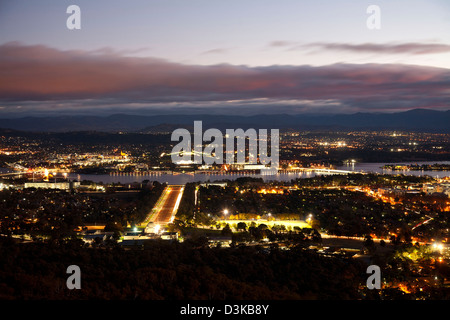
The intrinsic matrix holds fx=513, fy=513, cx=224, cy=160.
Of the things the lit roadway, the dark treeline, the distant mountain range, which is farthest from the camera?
the distant mountain range

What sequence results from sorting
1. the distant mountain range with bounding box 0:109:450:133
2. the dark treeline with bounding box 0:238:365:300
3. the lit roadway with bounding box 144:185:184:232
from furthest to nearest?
the distant mountain range with bounding box 0:109:450:133 → the lit roadway with bounding box 144:185:184:232 → the dark treeline with bounding box 0:238:365:300

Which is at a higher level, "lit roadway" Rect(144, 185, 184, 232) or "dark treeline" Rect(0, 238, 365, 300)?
"dark treeline" Rect(0, 238, 365, 300)

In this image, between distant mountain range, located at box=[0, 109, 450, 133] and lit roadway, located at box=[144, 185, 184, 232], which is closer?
lit roadway, located at box=[144, 185, 184, 232]

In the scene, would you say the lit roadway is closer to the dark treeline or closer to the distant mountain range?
the dark treeline

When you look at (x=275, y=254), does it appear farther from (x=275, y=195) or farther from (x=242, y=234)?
(x=275, y=195)

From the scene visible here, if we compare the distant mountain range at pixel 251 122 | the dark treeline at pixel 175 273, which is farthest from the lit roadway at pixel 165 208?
the distant mountain range at pixel 251 122

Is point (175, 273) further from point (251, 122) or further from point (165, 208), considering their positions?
point (251, 122)

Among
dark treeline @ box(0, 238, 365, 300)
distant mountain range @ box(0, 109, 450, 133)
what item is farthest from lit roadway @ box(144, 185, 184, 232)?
distant mountain range @ box(0, 109, 450, 133)

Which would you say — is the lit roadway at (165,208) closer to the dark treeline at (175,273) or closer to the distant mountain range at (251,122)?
the dark treeline at (175,273)
